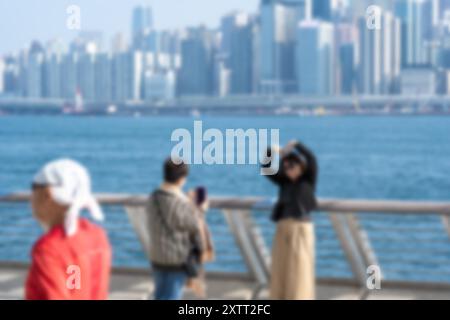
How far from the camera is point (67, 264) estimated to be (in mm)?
2955

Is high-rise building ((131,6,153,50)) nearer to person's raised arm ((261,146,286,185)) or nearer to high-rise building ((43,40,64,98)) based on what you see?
high-rise building ((43,40,64,98))

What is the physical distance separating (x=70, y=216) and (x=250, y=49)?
8000 centimetres

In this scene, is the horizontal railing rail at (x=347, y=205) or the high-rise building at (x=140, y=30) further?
the high-rise building at (x=140, y=30)

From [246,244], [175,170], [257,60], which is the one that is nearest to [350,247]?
[246,244]

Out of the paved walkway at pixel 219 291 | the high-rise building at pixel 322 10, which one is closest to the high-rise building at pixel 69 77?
the high-rise building at pixel 322 10

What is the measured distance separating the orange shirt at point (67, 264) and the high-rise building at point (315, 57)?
3306 inches

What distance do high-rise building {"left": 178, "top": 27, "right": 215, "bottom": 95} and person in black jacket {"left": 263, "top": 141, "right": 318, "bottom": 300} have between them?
257 feet

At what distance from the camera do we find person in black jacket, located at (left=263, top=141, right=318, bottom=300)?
6.57 m

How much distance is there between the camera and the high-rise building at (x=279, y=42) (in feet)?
280

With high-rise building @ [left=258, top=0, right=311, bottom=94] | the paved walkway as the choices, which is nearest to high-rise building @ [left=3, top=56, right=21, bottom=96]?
high-rise building @ [left=258, top=0, right=311, bottom=94]

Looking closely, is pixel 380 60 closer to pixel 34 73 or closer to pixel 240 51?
pixel 240 51

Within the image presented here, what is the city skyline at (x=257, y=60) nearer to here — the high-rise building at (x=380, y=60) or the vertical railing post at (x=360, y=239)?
the high-rise building at (x=380, y=60)

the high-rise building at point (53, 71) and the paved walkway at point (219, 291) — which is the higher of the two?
the high-rise building at point (53, 71)

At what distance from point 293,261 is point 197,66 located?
82774 mm
